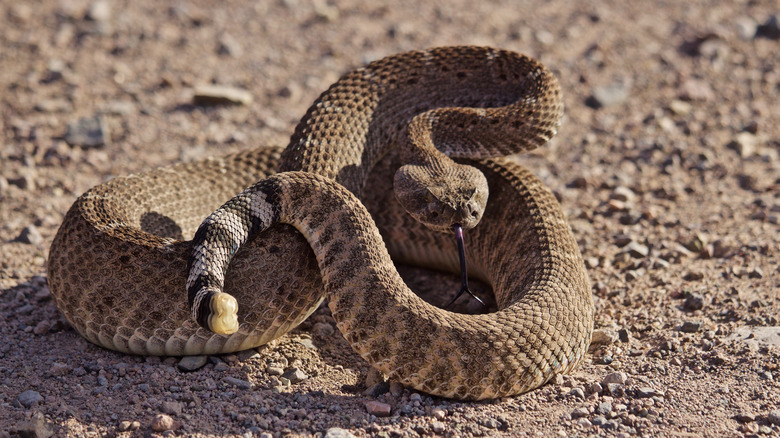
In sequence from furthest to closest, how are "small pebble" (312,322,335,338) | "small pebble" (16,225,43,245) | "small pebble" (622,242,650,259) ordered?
"small pebble" (16,225,43,245)
"small pebble" (622,242,650,259)
"small pebble" (312,322,335,338)

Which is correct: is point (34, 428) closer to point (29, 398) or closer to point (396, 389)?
point (29, 398)

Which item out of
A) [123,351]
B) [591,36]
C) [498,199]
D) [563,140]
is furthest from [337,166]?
[591,36]

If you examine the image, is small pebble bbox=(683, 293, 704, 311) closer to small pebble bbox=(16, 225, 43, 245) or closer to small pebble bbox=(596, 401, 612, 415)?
small pebble bbox=(596, 401, 612, 415)

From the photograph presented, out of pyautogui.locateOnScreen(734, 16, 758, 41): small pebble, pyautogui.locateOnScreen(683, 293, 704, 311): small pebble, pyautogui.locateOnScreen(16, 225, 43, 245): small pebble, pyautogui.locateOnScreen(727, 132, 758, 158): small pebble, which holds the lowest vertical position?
pyautogui.locateOnScreen(16, 225, 43, 245): small pebble

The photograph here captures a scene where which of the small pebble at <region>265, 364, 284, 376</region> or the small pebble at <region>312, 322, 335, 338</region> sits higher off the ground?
the small pebble at <region>312, 322, 335, 338</region>

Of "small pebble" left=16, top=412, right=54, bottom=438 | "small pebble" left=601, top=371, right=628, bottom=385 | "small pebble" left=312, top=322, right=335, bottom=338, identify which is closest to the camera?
"small pebble" left=16, top=412, right=54, bottom=438

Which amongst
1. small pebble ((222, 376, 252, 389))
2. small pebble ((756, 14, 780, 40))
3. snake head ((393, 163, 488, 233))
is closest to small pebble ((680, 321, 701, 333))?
snake head ((393, 163, 488, 233))

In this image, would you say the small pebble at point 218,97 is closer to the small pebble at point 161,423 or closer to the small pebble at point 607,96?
the small pebble at point 607,96

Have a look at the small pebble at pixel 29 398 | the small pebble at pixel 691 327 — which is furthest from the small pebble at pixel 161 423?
the small pebble at pixel 691 327
